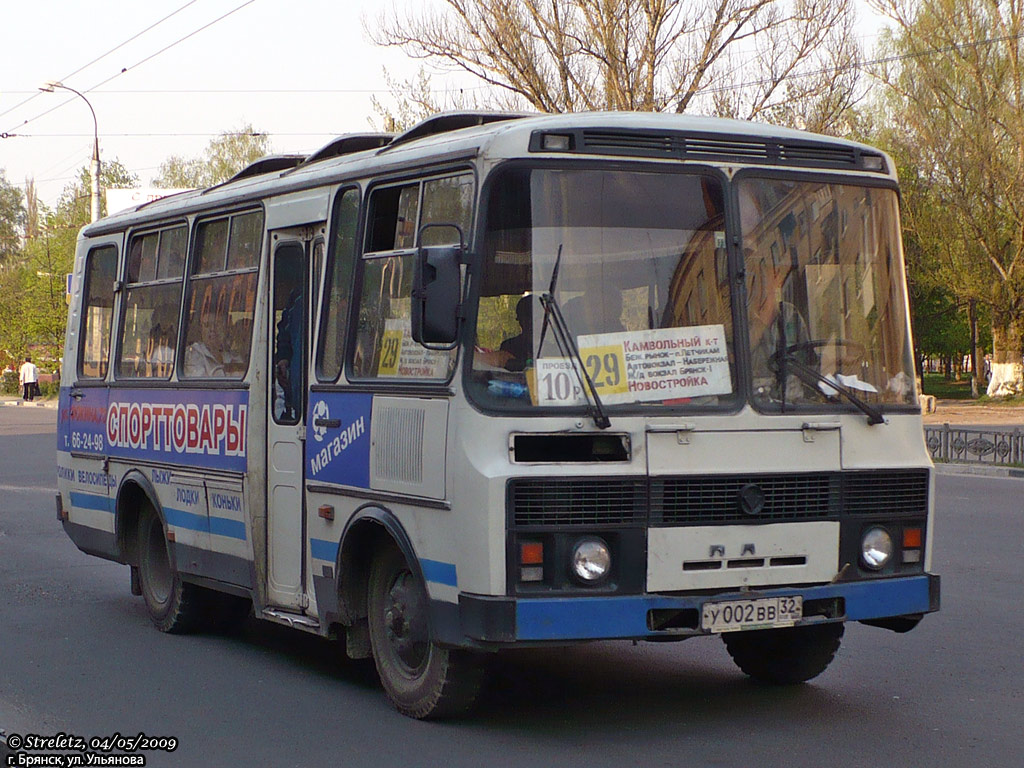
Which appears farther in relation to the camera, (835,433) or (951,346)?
(951,346)

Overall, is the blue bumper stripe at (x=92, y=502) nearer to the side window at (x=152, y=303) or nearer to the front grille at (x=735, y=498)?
the side window at (x=152, y=303)

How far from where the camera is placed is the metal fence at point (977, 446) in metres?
22.8

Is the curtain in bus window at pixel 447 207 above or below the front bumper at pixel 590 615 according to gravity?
above

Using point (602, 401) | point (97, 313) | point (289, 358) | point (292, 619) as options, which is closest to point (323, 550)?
point (292, 619)

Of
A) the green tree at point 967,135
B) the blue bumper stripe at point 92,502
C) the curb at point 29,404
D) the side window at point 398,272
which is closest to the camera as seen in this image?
A: the side window at point 398,272

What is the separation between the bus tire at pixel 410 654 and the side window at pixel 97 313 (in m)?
4.20

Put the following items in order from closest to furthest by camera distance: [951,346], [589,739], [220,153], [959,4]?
[589,739] → [959,4] → [951,346] → [220,153]

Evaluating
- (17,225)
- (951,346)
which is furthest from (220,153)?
(951,346)

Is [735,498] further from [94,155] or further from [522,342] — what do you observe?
[94,155]

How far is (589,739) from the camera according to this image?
20.9 feet

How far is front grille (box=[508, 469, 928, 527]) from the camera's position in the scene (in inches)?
239

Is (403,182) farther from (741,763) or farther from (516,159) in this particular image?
(741,763)

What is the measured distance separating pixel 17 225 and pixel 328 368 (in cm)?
9073

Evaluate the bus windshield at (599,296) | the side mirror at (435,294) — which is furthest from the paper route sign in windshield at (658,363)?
the side mirror at (435,294)
